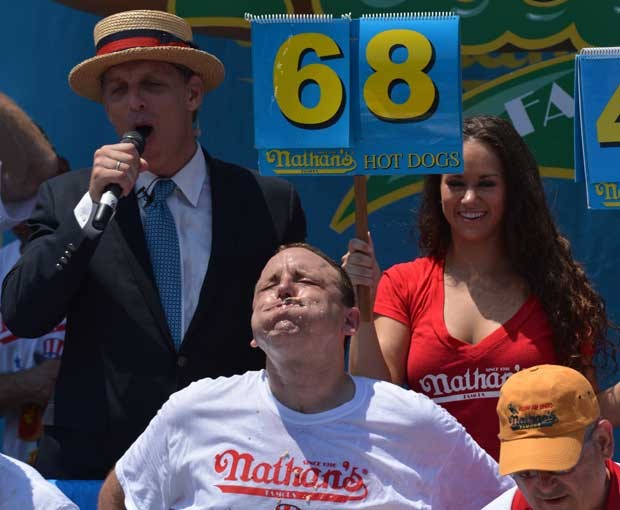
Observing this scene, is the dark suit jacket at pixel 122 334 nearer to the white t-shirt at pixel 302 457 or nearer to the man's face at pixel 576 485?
the white t-shirt at pixel 302 457

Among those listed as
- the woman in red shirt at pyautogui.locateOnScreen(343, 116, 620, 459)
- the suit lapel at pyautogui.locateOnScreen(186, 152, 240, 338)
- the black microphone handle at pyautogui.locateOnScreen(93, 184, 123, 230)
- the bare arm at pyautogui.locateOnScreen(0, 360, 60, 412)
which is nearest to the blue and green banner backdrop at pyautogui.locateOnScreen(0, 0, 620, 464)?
the woman in red shirt at pyautogui.locateOnScreen(343, 116, 620, 459)

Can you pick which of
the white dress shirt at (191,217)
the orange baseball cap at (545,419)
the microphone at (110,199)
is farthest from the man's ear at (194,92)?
the orange baseball cap at (545,419)

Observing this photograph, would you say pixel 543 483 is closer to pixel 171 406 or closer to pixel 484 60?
pixel 171 406

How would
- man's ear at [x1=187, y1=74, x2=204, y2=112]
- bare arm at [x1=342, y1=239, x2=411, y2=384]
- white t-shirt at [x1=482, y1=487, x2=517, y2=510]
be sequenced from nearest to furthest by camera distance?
white t-shirt at [x1=482, y1=487, x2=517, y2=510]
bare arm at [x1=342, y1=239, x2=411, y2=384]
man's ear at [x1=187, y1=74, x2=204, y2=112]

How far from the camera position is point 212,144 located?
433 cm

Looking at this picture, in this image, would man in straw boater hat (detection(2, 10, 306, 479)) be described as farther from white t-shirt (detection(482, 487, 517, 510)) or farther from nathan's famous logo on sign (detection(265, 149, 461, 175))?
white t-shirt (detection(482, 487, 517, 510))

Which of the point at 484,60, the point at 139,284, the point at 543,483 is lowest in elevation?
the point at 543,483

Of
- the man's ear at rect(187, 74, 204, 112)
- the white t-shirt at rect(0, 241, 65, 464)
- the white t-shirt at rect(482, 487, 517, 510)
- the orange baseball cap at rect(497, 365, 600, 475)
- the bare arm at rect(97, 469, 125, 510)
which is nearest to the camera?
the orange baseball cap at rect(497, 365, 600, 475)

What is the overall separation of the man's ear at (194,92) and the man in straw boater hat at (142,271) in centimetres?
5

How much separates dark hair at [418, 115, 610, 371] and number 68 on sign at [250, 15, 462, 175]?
42cm

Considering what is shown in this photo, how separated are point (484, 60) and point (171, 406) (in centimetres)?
186

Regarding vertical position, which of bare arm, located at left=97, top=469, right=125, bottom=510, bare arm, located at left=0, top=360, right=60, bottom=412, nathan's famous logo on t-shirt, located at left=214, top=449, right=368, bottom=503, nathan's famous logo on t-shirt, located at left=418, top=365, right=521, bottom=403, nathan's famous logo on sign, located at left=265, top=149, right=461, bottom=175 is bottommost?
bare arm, located at left=97, top=469, right=125, bottom=510

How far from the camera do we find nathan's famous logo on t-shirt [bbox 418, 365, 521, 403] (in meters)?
3.21

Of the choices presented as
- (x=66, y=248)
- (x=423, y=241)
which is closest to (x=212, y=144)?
(x=423, y=241)
